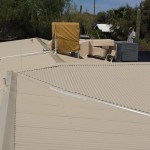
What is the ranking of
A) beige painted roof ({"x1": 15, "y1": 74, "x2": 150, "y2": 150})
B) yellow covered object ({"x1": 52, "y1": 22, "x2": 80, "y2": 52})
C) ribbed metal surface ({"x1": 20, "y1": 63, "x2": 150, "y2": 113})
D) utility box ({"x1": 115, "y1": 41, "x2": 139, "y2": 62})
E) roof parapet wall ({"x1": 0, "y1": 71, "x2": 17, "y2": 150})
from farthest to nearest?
utility box ({"x1": 115, "y1": 41, "x2": 139, "y2": 62}) → yellow covered object ({"x1": 52, "y1": 22, "x2": 80, "y2": 52}) → ribbed metal surface ({"x1": 20, "y1": 63, "x2": 150, "y2": 113}) → beige painted roof ({"x1": 15, "y1": 74, "x2": 150, "y2": 150}) → roof parapet wall ({"x1": 0, "y1": 71, "x2": 17, "y2": 150})

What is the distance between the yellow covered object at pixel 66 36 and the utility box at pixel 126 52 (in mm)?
1956

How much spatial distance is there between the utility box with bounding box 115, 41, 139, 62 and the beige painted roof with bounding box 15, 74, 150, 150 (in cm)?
677

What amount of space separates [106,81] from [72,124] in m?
1.84

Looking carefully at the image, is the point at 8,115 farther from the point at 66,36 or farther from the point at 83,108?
the point at 66,36

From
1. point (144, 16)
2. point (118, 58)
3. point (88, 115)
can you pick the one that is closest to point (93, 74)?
point (88, 115)

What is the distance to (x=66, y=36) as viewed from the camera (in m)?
9.81

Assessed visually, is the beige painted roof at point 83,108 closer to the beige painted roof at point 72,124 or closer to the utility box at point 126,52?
the beige painted roof at point 72,124

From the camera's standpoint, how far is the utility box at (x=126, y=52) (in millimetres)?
11555

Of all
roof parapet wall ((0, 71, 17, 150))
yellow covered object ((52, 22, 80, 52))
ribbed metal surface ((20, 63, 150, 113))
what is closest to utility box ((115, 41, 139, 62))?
yellow covered object ((52, 22, 80, 52))

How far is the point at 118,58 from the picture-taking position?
1174 cm

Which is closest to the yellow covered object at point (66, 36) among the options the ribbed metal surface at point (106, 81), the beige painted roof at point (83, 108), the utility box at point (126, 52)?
the utility box at point (126, 52)

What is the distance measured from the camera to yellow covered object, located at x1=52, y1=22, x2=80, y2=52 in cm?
973

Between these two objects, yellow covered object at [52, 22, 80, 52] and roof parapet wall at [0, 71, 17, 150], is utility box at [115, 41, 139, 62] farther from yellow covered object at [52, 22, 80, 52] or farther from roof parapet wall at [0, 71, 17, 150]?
roof parapet wall at [0, 71, 17, 150]

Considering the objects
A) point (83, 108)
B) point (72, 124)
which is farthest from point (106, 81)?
point (72, 124)
